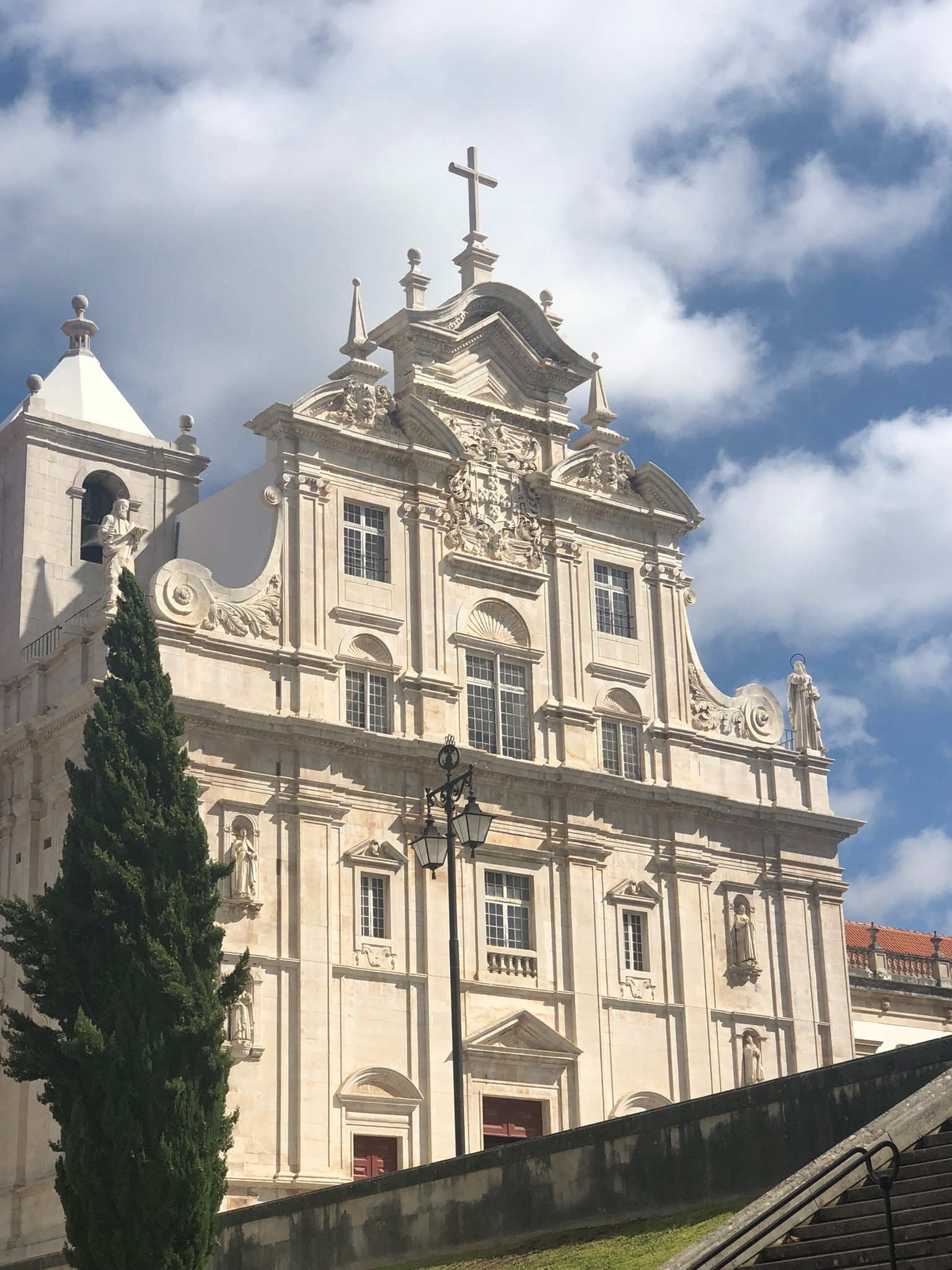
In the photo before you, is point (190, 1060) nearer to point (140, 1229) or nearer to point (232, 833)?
point (140, 1229)

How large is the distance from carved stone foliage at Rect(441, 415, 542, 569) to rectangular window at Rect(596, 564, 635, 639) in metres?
1.99

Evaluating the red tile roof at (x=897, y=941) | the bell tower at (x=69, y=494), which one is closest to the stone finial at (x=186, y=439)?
the bell tower at (x=69, y=494)

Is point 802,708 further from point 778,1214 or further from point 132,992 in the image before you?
point 778,1214

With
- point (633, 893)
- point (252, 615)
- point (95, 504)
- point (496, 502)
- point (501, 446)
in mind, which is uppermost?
point (501, 446)

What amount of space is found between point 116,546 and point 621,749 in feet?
41.1

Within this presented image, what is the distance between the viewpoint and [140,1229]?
1078 inches

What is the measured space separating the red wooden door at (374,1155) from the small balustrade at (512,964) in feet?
13.6

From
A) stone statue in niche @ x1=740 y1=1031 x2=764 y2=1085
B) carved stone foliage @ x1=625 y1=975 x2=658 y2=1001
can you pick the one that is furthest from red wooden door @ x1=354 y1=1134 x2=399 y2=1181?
stone statue in niche @ x1=740 y1=1031 x2=764 y2=1085

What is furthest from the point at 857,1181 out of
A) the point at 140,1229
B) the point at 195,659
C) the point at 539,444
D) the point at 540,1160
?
the point at 539,444

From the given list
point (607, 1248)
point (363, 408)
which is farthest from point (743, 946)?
point (607, 1248)

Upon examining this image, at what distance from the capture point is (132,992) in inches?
1134

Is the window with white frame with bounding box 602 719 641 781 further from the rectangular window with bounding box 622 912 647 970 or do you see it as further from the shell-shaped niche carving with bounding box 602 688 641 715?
the rectangular window with bounding box 622 912 647 970

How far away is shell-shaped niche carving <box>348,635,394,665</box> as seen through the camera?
40344 mm

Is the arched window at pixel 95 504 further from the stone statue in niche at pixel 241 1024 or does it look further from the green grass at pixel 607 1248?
the green grass at pixel 607 1248
